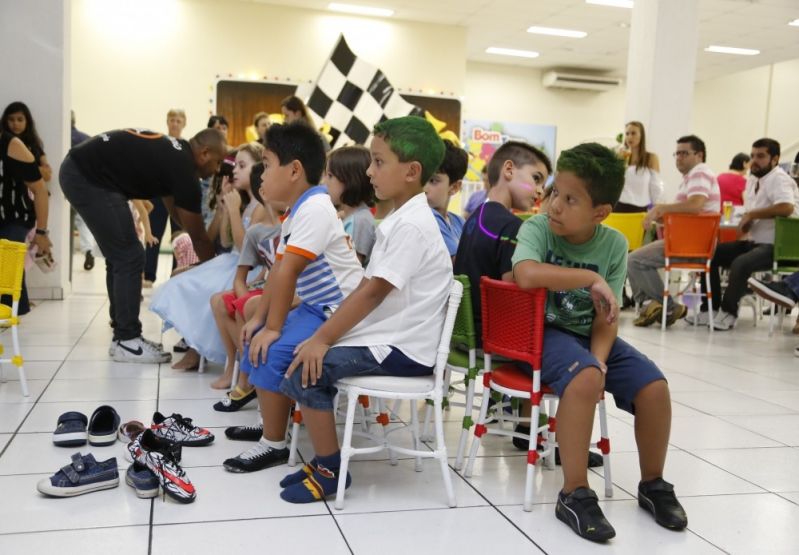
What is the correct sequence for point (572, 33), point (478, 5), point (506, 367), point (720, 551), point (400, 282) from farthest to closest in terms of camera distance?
point (572, 33)
point (478, 5)
point (506, 367)
point (400, 282)
point (720, 551)

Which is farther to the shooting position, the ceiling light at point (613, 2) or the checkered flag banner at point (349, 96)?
the ceiling light at point (613, 2)

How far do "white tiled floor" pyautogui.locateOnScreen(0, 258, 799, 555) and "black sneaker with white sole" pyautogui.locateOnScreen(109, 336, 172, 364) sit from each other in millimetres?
180

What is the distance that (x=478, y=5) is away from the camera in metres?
9.01

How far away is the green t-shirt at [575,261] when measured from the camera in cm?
192

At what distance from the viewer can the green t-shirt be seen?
75.7 inches

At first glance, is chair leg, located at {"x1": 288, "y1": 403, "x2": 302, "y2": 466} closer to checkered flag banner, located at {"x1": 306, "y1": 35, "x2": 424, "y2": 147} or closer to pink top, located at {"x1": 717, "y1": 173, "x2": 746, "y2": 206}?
checkered flag banner, located at {"x1": 306, "y1": 35, "x2": 424, "y2": 147}

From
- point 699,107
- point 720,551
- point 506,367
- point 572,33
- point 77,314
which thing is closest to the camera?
point 720,551

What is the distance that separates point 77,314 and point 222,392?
87.9 inches

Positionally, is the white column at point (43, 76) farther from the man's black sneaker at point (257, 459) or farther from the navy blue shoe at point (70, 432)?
the man's black sneaker at point (257, 459)

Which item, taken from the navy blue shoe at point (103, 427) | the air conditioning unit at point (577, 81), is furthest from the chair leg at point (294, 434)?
the air conditioning unit at point (577, 81)

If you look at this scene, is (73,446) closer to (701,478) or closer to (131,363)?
(131,363)

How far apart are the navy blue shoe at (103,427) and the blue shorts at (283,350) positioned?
50cm

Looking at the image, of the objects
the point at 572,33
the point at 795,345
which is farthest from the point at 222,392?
the point at 572,33

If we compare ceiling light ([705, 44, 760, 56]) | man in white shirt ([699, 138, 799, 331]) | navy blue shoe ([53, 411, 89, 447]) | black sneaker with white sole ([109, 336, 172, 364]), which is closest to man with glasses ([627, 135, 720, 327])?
man in white shirt ([699, 138, 799, 331])
